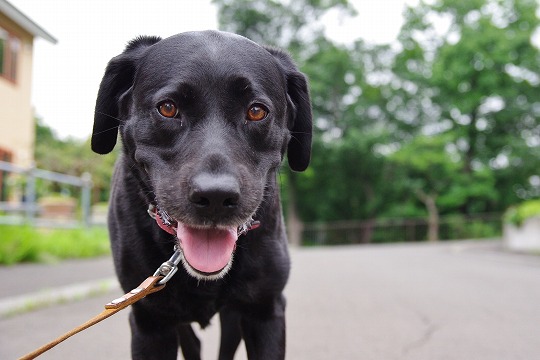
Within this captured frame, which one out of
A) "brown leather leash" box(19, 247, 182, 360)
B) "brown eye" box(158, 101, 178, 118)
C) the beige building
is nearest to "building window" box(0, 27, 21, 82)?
the beige building

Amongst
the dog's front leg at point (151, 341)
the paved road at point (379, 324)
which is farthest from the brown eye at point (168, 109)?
the paved road at point (379, 324)

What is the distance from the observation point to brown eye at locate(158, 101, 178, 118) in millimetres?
2275

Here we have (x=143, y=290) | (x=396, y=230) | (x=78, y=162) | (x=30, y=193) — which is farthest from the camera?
(x=396, y=230)

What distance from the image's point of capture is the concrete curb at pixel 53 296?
16.5ft

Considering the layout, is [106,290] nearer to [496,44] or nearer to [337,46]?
[337,46]

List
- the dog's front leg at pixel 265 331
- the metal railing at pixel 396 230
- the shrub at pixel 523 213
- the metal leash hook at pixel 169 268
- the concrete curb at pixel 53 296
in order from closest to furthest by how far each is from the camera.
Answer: the metal leash hook at pixel 169 268 → the dog's front leg at pixel 265 331 → the concrete curb at pixel 53 296 → the shrub at pixel 523 213 → the metal railing at pixel 396 230

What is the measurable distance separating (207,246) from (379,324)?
3.00m

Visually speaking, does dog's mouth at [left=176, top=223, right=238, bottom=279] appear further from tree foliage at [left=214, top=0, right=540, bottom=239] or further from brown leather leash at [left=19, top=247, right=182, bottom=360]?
tree foliage at [left=214, top=0, right=540, bottom=239]

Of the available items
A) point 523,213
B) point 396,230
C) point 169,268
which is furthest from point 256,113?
point 396,230

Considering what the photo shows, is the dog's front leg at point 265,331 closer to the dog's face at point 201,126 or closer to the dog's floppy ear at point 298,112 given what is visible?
the dog's face at point 201,126

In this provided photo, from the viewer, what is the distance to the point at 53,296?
566 cm

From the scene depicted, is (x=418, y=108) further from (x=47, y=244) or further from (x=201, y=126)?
(x=201, y=126)

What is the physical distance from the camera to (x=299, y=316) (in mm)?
5160

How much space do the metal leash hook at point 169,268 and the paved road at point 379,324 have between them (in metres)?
1.60
